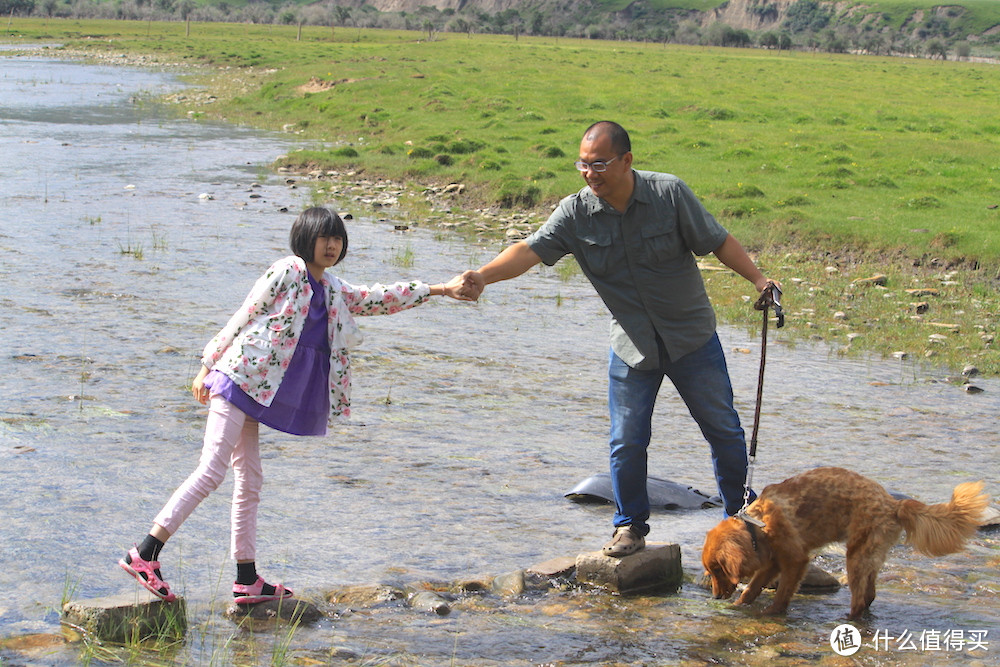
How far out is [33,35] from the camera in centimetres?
9912

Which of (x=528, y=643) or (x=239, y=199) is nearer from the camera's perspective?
(x=528, y=643)

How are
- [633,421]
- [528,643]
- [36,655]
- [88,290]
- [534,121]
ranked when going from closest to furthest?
[36,655], [528,643], [633,421], [88,290], [534,121]

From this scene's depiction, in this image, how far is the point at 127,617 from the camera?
5039 mm

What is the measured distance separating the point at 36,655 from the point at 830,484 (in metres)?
4.21

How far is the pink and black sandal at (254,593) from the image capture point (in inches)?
216

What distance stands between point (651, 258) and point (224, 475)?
269 cm

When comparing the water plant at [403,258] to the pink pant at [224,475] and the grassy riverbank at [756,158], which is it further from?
the pink pant at [224,475]

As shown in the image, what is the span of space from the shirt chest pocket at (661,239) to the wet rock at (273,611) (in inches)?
109

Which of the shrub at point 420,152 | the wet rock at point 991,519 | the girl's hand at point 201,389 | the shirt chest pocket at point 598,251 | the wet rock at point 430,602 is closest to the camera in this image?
the girl's hand at point 201,389

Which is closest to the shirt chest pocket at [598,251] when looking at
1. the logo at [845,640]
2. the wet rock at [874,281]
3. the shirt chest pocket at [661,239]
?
the shirt chest pocket at [661,239]

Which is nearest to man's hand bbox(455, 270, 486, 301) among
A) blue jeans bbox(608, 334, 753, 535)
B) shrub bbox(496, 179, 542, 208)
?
blue jeans bbox(608, 334, 753, 535)

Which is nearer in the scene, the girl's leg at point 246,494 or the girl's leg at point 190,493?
the girl's leg at point 190,493

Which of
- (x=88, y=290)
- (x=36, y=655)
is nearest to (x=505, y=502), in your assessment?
(x=36, y=655)

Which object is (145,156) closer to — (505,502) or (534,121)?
(534,121)
